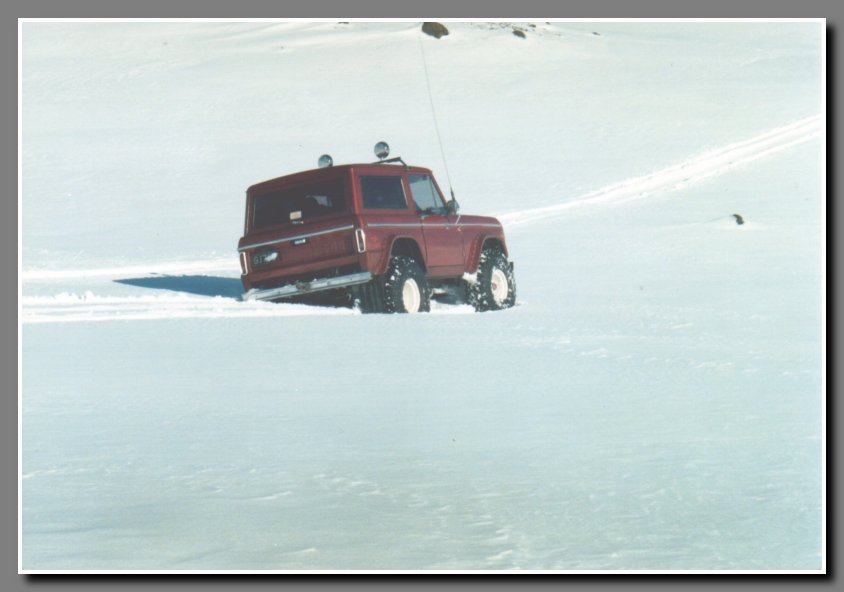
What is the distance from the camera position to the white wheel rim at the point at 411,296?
12.4 metres

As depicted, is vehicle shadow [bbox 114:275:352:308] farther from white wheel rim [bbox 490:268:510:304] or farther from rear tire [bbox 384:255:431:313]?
white wheel rim [bbox 490:268:510:304]

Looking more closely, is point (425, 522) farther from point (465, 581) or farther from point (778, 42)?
point (778, 42)

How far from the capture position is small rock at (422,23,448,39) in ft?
38.1

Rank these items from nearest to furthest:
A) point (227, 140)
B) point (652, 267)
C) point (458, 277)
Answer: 1. point (458, 277)
2. point (652, 267)
3. point (227, 140)

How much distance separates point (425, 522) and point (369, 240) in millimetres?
4347

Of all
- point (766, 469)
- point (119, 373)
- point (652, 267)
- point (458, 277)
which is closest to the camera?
point (766, 469)

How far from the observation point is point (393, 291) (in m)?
12.2

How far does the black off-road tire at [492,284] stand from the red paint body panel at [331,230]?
0.45m

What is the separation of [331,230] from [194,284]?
2.96 m

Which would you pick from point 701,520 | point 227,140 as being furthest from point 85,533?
point 227,140

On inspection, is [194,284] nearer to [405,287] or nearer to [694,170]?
[405,287]

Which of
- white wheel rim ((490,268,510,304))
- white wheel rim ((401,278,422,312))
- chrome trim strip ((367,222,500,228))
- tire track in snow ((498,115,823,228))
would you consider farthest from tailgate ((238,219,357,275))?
tire track in snow ((498,115,823,228))

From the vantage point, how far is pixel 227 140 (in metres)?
16.7

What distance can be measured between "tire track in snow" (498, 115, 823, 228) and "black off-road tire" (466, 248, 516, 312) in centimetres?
254
